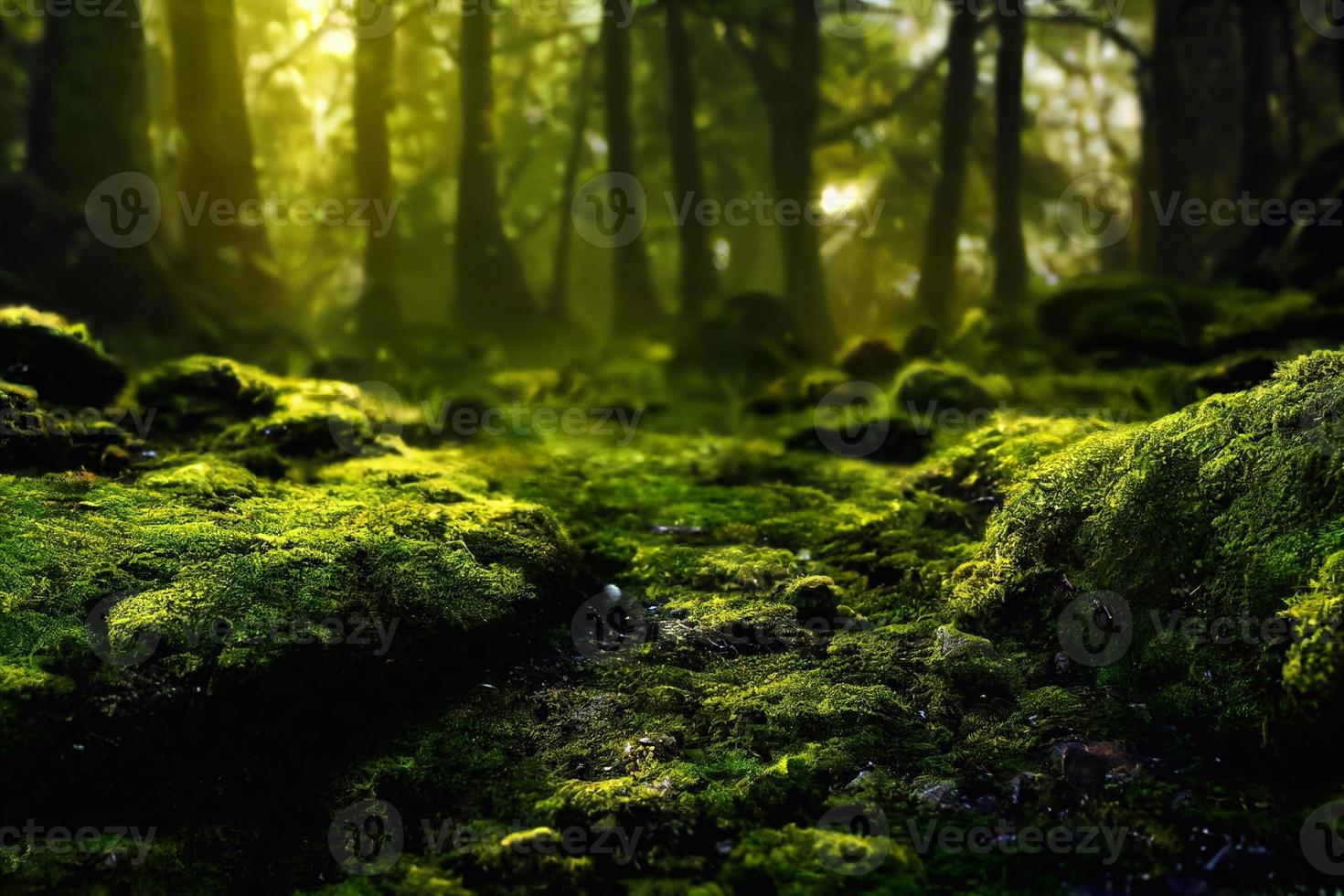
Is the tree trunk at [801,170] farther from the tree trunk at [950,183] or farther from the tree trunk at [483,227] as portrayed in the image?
the tree trunk at [483,227]

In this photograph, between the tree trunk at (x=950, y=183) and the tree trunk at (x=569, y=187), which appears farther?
the tree trunk at (x=569, y=187)

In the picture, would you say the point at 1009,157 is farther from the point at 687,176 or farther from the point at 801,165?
the point at 687,176

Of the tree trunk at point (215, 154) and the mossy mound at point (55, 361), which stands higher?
the tree trunk at point (215, 154)

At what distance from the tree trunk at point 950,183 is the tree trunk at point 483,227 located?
8.14 m

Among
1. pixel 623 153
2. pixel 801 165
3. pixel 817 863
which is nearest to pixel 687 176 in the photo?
pixel 623 153

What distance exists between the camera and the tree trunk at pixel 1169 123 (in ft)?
62.7

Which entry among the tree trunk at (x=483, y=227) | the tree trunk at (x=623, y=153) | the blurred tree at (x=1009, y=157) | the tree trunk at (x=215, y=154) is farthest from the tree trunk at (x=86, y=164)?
the blurred tree at (x=1009, y=157)

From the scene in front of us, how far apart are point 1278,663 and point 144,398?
24.1ft

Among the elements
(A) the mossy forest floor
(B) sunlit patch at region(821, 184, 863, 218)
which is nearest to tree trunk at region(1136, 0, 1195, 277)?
(B) sunlit patch at region(821, 184, 863, 218)

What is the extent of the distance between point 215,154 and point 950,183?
13778mm

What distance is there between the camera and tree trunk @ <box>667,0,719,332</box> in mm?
16797

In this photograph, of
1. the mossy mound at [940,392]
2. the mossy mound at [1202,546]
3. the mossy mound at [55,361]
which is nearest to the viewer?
the mossy mound at [1202,546]

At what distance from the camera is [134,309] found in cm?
1220

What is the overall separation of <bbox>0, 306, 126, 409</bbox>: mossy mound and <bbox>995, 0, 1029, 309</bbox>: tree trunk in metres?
12.5
